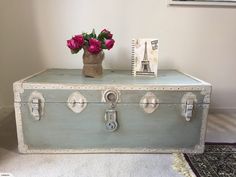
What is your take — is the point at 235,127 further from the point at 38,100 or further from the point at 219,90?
the point at 38,100

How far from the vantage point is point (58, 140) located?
115 centimetres

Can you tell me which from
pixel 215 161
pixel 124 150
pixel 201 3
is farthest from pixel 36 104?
pixel 201 3

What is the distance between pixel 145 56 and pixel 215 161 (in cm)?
65

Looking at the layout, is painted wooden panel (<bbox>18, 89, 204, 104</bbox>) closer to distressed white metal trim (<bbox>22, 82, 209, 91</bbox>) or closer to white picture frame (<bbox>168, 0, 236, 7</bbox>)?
distressed white metal trim (<bbox>22, 82, 209, 91</bbox>)

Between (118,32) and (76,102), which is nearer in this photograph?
(76,102)

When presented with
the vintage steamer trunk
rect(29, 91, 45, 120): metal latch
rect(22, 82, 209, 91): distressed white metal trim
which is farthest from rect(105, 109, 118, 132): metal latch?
rect(29, 91, 45, 120): metal latch

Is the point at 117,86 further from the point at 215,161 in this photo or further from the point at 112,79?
the point at 215,161

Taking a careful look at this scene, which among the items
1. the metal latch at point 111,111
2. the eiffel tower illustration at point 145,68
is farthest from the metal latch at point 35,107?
the eiffel tower illustration at point 145,68

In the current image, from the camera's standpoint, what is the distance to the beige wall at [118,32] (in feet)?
5.17

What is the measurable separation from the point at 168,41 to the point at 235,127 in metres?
0.74

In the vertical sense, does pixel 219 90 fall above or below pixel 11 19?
below

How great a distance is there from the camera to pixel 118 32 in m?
1.62

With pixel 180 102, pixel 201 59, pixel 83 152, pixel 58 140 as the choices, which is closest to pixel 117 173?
pixel 83 152

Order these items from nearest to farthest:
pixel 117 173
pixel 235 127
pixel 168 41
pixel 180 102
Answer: pixel 117 173, pixel 180 102, pixel 235 127, pixel 168 41
